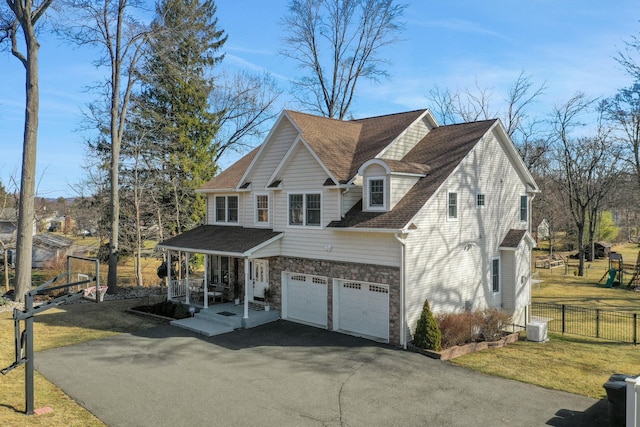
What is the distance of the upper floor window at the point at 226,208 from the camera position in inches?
863

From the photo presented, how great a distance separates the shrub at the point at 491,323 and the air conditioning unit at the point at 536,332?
1.18m

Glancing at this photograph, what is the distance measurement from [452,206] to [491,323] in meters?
4.51

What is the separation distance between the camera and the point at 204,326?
675 inches

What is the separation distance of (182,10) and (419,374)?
30.0m

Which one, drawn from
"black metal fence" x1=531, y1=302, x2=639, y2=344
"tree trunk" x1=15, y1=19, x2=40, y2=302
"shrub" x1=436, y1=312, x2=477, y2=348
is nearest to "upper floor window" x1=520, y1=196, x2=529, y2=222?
"black metal fence" x1=531, y1=302, x2=639, y2=344

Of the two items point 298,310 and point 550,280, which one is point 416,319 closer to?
point 298,310

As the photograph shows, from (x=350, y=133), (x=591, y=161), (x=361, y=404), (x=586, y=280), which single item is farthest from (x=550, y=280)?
(x=361, y=404)

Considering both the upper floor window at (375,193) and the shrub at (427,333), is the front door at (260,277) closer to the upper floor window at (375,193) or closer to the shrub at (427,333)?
the upper floor window at (375,193)

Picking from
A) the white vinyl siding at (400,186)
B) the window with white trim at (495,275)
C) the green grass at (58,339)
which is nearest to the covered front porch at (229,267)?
the green grass at (58,339)

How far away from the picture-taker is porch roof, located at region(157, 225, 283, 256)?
17922 mm

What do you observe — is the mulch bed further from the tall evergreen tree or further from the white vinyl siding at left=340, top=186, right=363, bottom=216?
the tall evergreen tree

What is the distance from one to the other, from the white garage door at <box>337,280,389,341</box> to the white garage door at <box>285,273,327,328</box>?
2.57 feet

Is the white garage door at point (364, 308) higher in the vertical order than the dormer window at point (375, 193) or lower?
lower

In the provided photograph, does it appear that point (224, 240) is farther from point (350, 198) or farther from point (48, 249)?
point (48, 249)
